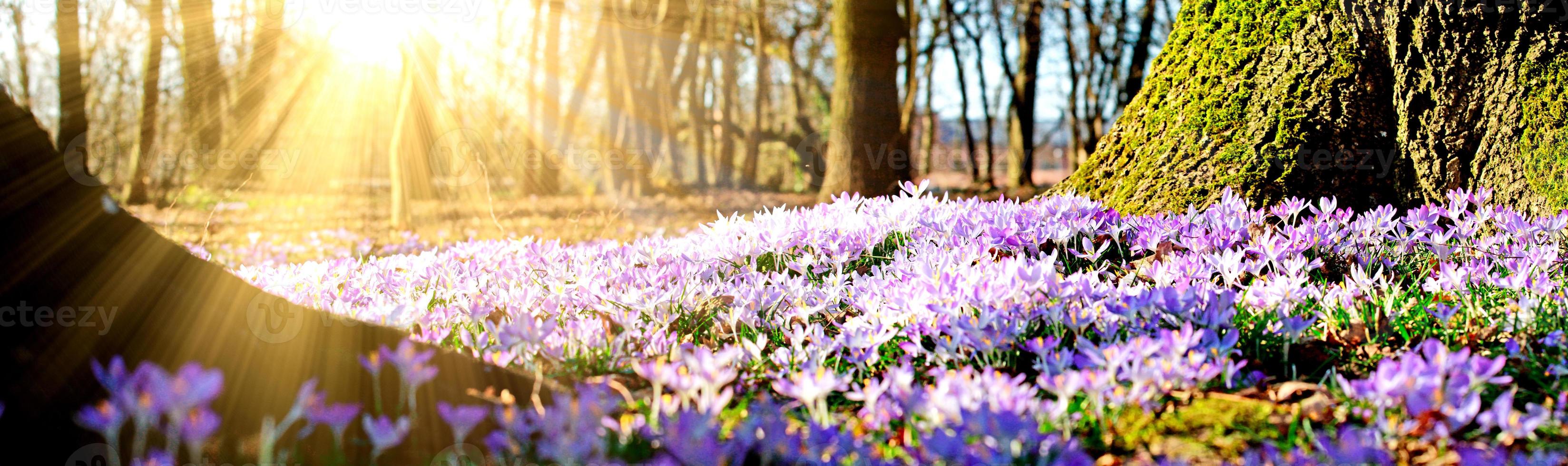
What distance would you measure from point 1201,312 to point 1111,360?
50cm

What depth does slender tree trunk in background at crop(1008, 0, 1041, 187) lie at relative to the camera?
15.2 metres

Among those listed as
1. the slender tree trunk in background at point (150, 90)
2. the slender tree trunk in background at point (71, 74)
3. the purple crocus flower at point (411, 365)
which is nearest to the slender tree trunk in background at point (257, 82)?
the slender tree trunk in background at point (150, 90)

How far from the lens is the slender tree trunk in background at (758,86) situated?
73.2ft

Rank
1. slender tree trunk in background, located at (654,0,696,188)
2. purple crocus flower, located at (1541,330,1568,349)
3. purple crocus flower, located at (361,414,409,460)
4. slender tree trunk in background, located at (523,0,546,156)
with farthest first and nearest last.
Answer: slender tree trunk in background, located at (654,0,696,188)
slender tree trunk in background, located at (523,0,546,156)
purple crocus flower, located at (1541,330,1568,349)
purple crocus flower, located at (361,414,409,460)

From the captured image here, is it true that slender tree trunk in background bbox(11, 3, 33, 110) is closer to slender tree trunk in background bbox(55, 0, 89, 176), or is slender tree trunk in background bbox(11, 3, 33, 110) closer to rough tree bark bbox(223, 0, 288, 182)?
rough tree bark bbox(223, 0, 288, 182)

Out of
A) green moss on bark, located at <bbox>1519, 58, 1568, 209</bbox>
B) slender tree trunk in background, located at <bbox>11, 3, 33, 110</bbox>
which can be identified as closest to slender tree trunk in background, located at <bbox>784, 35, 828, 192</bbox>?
green moss on bark, located at <bbox>1519, 58, 1568, 209</bbox>

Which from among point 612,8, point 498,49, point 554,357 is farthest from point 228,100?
point 554,357

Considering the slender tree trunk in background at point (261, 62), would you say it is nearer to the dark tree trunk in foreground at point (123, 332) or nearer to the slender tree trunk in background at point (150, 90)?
the slender tree trunk in background at point (150, 90)

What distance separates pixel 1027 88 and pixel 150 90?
14739mm

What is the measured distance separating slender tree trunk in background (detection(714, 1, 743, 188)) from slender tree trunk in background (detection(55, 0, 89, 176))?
14.3m

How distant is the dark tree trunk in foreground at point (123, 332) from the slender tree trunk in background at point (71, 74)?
12.3 meters

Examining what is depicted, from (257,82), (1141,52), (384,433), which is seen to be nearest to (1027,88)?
(1141,52)

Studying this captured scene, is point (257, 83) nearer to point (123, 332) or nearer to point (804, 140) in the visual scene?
point (804, 140)

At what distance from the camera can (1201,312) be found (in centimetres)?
205
